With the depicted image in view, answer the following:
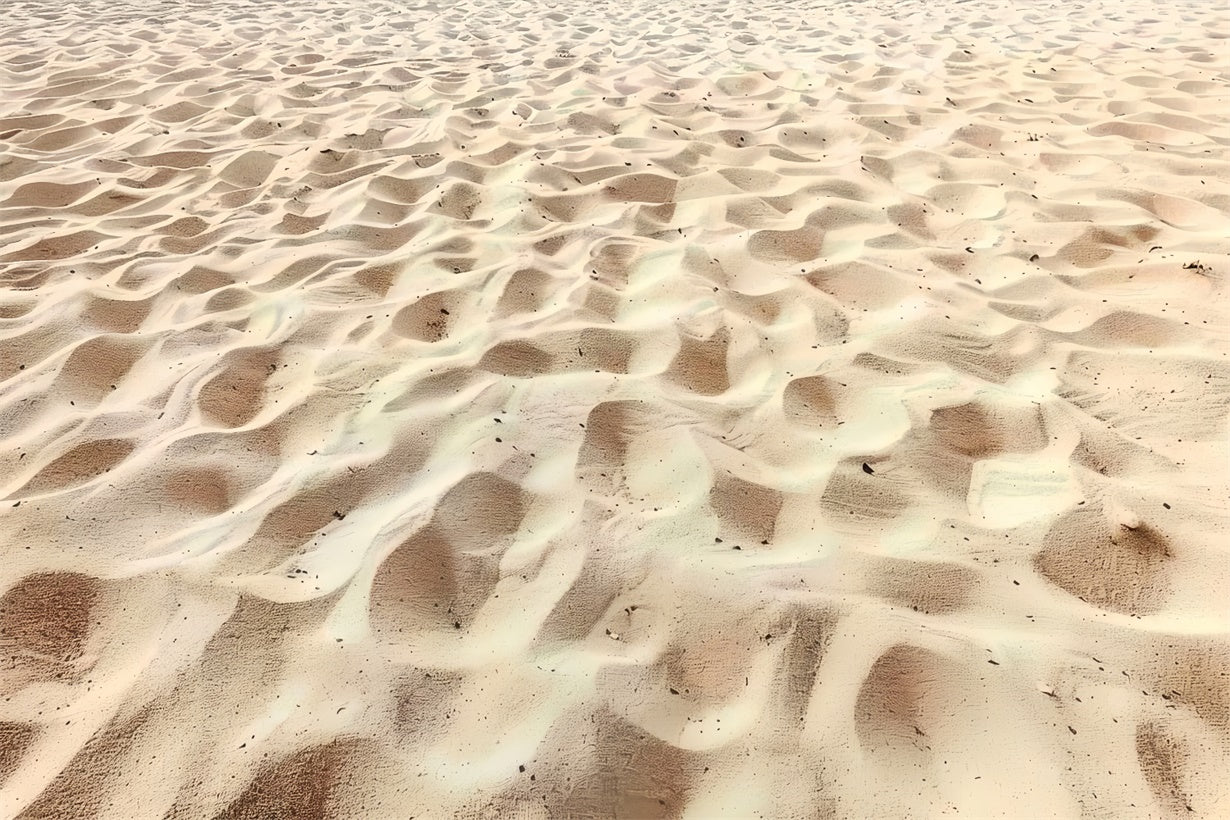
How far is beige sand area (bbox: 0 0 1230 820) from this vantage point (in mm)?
1271

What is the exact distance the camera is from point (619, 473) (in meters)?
1.81

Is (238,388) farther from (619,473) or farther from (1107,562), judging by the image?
(1107,562)

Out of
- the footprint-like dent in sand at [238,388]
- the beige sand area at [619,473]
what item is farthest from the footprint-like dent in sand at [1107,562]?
the footprint-like dent in sand at [238,388]

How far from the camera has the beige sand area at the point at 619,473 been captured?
1271 millimetres

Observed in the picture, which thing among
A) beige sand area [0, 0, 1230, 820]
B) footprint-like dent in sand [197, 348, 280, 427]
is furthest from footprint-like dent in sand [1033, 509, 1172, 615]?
footprint-like dent in sand [197, 348, 280, 427]

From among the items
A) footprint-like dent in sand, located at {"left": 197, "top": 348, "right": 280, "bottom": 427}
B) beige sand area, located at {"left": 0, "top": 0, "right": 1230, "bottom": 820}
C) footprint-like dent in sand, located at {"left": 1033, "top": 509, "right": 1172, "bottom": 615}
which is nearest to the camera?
beige sand area, located at {"left": 0, "top": 0, "right": 1230, "bottom": 820}

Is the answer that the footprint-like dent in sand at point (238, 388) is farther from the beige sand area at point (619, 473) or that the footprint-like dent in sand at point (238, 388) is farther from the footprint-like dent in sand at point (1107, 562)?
the footprint-like dent in sand at point (1107, 562)

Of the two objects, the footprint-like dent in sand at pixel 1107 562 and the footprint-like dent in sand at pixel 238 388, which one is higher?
the footprint-like dent in sand at pixel 1107 562

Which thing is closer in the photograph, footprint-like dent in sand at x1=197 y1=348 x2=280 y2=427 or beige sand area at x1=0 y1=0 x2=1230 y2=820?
beige sand area at x1=0 y1=0 x2=1230 y2=820

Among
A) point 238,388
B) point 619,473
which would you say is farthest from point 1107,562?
point 238,388

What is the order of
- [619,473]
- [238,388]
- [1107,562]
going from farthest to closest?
[238,388] → [619,473] → [1107,562]

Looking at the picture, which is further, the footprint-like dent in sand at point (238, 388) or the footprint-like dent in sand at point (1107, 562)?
the footprint-like dent in sand at point (238, 388)

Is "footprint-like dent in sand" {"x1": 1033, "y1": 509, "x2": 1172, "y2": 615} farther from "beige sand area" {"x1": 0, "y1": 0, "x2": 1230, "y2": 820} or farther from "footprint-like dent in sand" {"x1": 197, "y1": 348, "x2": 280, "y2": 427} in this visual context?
"footprint-like dent in sand" {"x1": 197, "y1": 348, "x2": 280, "y2": 427}

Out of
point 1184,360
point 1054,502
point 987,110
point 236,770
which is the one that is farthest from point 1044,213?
point 236,770
